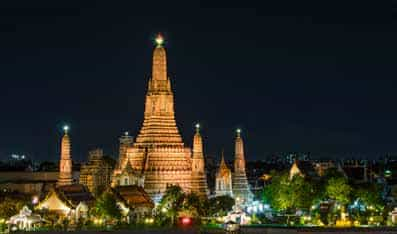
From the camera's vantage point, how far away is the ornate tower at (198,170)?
62.0 meters

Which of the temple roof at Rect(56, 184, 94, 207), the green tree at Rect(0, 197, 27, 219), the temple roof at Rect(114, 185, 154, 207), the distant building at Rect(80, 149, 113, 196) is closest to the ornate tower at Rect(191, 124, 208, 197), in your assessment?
the temple roof at Rect(114, 185, 154, 207)

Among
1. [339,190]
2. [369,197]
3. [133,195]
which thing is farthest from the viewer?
[133,195]

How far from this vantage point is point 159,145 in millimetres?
63531

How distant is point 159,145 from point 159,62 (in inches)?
252

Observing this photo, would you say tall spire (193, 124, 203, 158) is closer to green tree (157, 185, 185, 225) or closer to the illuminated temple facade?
the illuminated temple facade

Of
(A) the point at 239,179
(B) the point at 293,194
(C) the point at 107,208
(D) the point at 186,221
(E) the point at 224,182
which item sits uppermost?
(A) the point at 239,179

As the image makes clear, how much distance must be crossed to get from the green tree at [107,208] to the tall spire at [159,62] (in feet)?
47.7

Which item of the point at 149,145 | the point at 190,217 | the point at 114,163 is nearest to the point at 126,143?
the point at 114,163

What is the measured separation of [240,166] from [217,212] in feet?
35.1

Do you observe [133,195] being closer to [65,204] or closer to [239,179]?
[65,204]

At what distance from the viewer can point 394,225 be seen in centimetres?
4938

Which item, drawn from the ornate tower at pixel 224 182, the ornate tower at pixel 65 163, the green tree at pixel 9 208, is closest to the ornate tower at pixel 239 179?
the ornate tower at pixel 224 182

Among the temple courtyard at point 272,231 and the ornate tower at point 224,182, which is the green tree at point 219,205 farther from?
the temple courtyard at point 272,231

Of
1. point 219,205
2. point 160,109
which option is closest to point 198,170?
point 219,205
